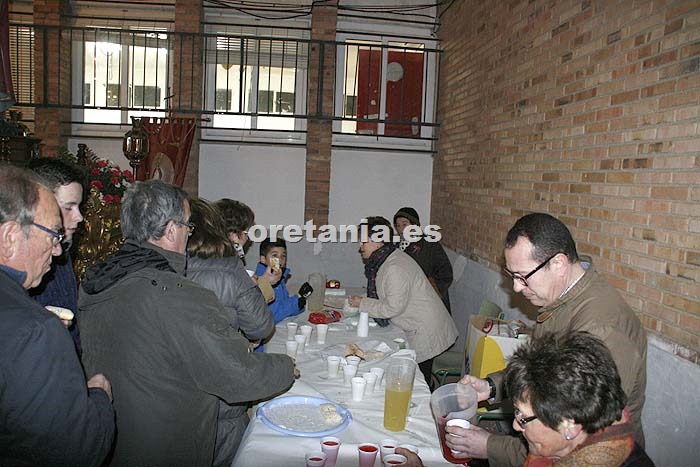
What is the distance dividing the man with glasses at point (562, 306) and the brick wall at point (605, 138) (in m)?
0.76

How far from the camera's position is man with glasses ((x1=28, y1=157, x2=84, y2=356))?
105 inches

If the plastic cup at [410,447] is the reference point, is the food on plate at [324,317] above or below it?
below

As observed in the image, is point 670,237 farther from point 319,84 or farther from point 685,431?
point 319,84

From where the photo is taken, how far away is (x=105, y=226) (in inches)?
160

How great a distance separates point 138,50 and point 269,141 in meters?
2.61

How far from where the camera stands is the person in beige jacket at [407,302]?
439 centimetres

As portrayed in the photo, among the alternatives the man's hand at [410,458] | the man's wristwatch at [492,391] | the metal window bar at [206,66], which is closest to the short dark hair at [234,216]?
the man's wristwatch at [492,391]

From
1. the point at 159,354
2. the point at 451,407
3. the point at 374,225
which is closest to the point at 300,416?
the point at 451,407

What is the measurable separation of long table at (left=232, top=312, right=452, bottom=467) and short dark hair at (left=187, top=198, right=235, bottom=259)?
2.75 ft

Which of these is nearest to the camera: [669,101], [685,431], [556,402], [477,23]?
[556,402]

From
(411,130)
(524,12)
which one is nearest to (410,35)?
(411,130)

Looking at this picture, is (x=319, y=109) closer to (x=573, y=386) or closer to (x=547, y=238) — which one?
(x=547, y=238)

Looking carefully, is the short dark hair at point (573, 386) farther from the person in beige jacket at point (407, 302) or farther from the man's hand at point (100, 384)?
the person in beige jacket at point (407, 302)

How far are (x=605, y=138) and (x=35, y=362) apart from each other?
3541mm
